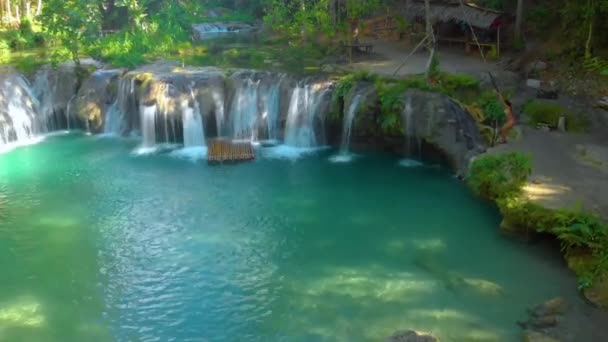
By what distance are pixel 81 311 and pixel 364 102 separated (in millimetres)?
11605

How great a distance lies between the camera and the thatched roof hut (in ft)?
79.0

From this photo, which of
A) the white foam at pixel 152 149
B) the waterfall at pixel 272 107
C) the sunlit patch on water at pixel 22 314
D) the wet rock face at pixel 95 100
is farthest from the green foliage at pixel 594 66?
the wet rock face at pixel 95 100

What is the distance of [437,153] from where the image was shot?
1966cm

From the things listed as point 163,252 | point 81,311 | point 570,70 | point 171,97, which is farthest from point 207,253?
point 570,70

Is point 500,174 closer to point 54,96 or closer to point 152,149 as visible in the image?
point 152,149

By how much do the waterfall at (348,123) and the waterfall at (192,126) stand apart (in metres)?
5.38

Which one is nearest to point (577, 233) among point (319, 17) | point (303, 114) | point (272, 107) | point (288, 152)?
point (288, 152)

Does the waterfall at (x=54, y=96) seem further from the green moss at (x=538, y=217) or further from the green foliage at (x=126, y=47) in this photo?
the green moss at (x=538, y=217)

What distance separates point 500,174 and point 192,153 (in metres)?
11.2

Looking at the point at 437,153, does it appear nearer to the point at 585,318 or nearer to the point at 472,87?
the point at 472,87

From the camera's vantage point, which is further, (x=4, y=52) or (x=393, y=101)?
(x=4, y=52)

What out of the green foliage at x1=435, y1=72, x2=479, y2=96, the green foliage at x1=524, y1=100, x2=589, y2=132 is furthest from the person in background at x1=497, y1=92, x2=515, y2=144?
the green foliage at x1=435, y1=72, x2=479, y2=96

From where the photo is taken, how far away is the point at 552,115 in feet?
61.9

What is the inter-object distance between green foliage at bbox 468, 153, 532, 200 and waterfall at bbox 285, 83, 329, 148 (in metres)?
7.07
